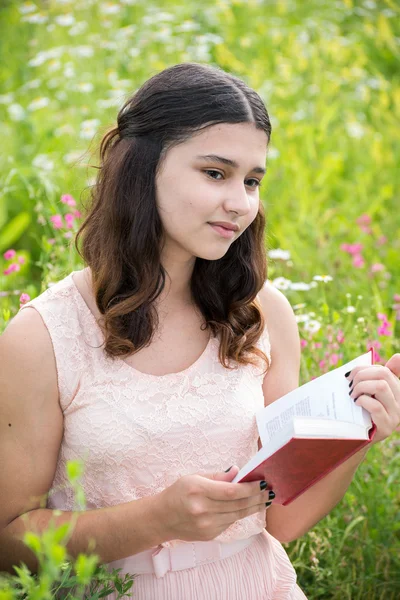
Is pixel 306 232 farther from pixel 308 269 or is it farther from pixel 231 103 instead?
pixel 231 103

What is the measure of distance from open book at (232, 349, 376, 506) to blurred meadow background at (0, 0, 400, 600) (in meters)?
0.53

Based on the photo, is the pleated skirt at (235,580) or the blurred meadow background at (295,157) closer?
Result: the pleated skirt at (235,580)

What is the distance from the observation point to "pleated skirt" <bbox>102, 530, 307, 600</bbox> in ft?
5.15

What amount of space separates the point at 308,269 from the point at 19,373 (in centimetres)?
195

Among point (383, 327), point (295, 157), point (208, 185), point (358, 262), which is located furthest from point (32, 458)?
point (295, 157)

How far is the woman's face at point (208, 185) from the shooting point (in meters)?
1.54

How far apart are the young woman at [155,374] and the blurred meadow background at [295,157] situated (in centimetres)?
28

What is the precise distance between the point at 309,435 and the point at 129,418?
0.44m

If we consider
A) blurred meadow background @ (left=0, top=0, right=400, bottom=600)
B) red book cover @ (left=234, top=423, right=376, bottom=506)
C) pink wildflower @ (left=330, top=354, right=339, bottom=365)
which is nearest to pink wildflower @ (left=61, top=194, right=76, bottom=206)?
blurred meadow background @ (left=0, top=0, right=400, bottom=600)

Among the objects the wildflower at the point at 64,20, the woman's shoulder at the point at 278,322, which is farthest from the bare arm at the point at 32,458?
the wildflower at the point at 64,20

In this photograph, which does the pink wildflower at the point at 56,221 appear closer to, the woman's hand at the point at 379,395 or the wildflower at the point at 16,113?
the woman's hand at the point at 379,395

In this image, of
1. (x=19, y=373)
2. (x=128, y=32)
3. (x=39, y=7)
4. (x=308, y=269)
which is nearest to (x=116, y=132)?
(x=19, y=373)

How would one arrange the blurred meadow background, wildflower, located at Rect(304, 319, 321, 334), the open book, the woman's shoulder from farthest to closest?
wildflower, located at Rect(304, 319, 321, 334)
the blurred meadow background
the woman's shoulder
the open book

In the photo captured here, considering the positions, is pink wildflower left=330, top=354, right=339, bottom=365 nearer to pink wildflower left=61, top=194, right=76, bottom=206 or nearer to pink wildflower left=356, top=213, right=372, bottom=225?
pink wildflower left=61, top=194, right=76, bottom=206
